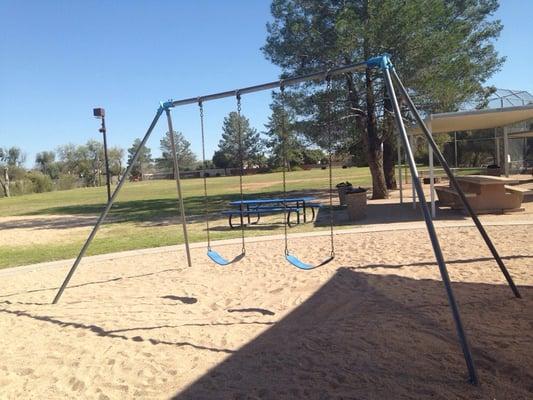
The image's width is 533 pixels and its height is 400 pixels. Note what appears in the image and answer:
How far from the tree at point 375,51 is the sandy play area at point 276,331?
867cm

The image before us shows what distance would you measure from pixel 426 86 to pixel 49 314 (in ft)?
41.5

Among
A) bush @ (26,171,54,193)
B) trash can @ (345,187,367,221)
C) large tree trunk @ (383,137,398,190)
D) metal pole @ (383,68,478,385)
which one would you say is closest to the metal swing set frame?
metal pole @ (383,68,478,385)

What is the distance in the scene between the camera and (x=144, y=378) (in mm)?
3662

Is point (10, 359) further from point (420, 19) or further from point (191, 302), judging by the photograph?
point (420, 19)

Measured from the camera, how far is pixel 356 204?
12.0 metres

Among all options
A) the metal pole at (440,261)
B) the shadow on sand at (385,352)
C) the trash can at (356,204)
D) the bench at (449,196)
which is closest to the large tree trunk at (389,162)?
the bench at (449,196)

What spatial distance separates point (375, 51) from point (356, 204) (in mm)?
5493

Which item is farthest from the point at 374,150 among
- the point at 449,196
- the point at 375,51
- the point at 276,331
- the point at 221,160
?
the point at 221,160

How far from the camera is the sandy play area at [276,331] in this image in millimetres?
3363

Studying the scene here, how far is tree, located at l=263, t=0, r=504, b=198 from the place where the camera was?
14.4 metres

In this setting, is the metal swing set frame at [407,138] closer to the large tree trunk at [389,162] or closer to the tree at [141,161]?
the large tree trunk at [389,162]

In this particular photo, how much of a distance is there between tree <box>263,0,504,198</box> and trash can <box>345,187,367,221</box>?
4.87 meters

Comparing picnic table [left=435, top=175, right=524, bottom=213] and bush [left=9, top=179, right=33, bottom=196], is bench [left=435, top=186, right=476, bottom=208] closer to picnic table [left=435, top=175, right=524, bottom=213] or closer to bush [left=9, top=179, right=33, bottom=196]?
picnic table [left=435, top=175, right=524, bottom=213]

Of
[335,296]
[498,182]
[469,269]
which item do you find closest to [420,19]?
[498,182]
